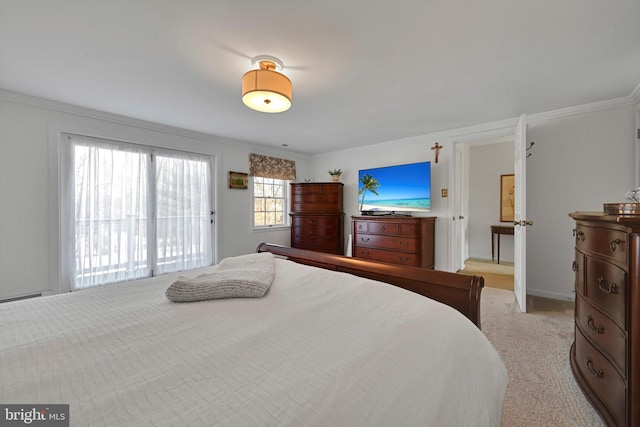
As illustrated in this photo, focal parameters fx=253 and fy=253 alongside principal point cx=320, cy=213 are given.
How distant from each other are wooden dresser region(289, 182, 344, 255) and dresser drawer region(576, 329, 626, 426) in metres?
3.49

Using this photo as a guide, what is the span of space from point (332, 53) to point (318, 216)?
10.4 ft

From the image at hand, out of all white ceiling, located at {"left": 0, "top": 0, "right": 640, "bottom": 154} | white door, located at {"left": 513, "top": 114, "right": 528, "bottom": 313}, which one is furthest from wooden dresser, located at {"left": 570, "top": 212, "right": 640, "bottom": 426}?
white ceiling, located at {"left": 0, "top": 0, "right": 640, "bottom": 154}

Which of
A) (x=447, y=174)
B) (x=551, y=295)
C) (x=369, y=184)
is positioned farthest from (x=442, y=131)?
(x=551, y=295)

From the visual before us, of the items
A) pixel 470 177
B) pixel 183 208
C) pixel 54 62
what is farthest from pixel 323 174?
pixel 54 62

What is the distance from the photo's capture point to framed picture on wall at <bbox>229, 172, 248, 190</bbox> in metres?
4.31

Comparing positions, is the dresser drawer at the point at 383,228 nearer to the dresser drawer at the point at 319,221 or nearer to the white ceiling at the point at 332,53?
the dresser drawer at the point at 319,221

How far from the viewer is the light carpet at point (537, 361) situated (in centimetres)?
142

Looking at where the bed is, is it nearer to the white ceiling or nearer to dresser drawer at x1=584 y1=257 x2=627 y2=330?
dresser drawer at x1=584 y1=257 x2=627 y2=330

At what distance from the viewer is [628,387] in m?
1.14

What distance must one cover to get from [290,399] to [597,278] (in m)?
1.81

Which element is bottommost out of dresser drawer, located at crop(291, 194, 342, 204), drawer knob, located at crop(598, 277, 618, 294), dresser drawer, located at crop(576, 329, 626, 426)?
dresser drawer, located at crop(576, 329, 626, 426)

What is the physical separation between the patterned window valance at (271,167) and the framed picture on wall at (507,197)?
14.3 ft

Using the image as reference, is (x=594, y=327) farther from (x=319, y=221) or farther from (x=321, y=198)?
(x=321, y=198)

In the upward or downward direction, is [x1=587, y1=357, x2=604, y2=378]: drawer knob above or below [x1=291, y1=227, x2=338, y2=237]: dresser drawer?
below
